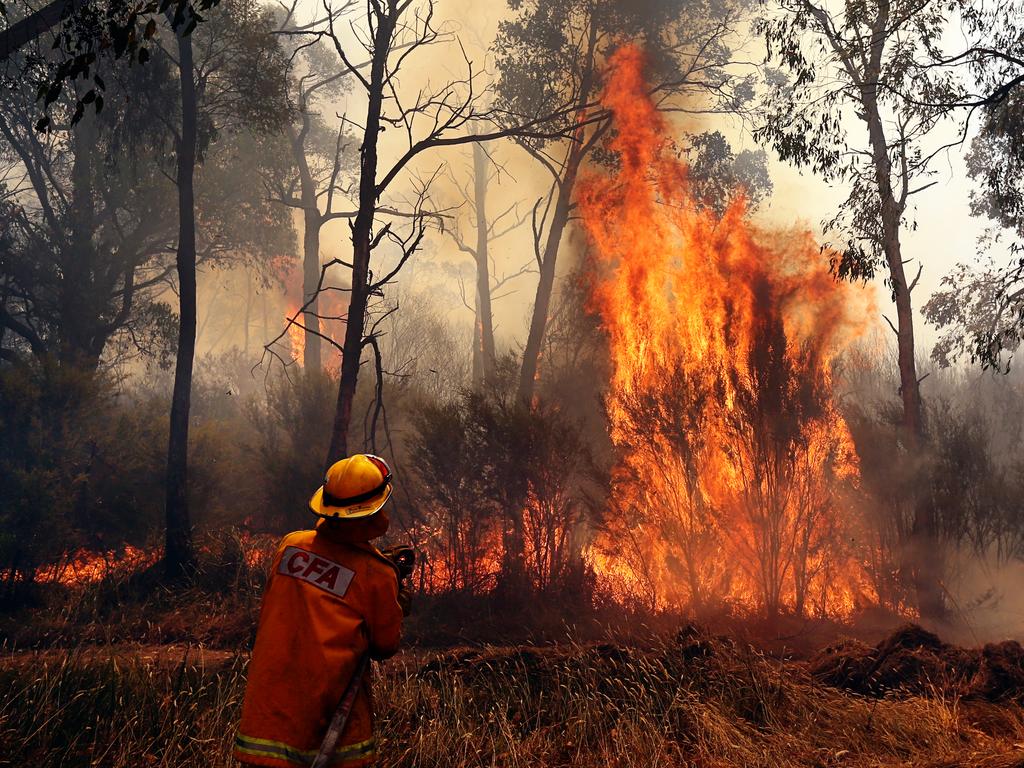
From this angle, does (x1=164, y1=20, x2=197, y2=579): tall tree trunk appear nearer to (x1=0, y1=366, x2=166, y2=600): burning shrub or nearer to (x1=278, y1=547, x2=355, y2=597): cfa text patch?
(x1=0, y1=366, x2=166, y2=600): burning shrub

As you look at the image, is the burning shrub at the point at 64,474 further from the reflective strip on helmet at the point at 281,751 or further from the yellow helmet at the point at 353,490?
the yellow helmet at the point at 353,490

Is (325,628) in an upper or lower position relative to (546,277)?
lower

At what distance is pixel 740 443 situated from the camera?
583 inches

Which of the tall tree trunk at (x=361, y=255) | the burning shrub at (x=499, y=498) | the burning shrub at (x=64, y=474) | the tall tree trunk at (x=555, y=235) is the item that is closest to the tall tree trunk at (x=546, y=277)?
the tall tree trunk at (x=555, y=235)

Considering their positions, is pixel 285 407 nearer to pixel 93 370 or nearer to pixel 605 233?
pixel 93 370

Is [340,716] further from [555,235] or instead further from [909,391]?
[555,235]

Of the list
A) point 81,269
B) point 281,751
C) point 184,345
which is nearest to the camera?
point 281,751

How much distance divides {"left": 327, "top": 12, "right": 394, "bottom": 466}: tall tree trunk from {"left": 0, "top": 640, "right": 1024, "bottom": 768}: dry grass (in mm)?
4443

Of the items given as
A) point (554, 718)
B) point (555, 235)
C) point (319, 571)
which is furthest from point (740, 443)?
point (319, 571)

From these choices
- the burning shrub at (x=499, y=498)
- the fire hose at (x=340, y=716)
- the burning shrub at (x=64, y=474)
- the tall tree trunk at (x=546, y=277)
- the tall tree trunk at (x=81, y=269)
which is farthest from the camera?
the tall tree trunk at (x=81, y=269)

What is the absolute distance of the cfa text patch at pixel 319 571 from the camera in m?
3.49

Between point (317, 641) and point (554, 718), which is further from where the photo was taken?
point (554, 718)

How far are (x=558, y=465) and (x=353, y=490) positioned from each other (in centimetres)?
1121

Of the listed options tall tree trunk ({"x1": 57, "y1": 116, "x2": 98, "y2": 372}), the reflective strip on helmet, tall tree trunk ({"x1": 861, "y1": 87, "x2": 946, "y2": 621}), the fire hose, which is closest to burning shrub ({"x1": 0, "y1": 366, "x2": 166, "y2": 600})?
tall tree trunk ({"x1": 57, "y1": 116, "x2": 98, "y2": 372})
